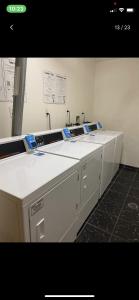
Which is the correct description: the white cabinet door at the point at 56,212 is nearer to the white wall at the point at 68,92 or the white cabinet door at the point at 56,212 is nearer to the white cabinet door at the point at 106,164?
the white cabinet door at the point at 106,164

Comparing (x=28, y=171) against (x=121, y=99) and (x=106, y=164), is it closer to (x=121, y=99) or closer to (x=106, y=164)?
(x=106, y=164)

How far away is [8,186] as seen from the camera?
100 centimetres

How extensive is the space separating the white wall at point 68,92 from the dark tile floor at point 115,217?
151 cm

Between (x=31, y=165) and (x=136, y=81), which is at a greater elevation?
(x=136, y=81)

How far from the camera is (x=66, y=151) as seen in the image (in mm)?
1813

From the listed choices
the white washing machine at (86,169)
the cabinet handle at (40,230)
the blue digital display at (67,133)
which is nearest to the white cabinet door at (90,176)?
the white washing machine at (86,169)

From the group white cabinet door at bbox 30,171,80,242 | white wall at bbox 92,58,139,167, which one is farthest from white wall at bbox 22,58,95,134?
white cabinet door at bbox 30,171,80,242

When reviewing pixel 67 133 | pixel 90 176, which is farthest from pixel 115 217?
pixel 67 133
